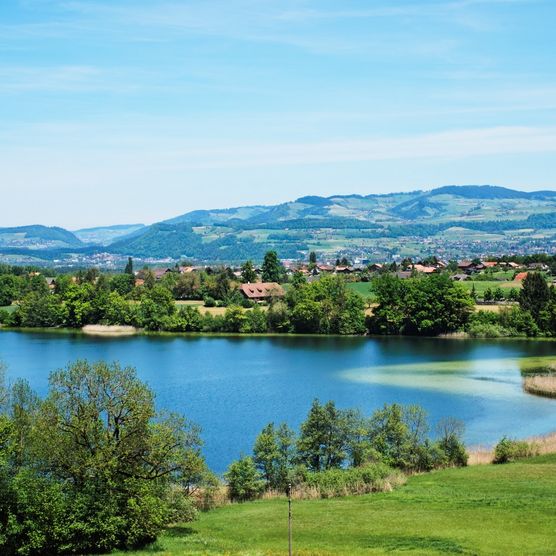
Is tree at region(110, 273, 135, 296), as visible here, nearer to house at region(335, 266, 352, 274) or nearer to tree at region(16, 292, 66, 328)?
tree at region(16, 292, 66, 328)

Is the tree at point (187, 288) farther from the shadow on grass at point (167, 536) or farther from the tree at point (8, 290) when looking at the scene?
the shadow on grass at point (167, 536)

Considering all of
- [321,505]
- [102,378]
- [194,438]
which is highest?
[102,378]

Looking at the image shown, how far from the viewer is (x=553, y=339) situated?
236ft

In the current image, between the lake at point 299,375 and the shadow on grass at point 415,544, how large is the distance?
12022 millimetres

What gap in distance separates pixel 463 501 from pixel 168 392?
1040 inches

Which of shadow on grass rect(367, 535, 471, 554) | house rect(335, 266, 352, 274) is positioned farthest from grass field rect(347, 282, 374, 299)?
shadow on grass rect(367, 535, 471, 554)

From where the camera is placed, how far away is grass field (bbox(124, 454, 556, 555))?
69.6ft

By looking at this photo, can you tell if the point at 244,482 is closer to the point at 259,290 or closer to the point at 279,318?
the point at 279,318

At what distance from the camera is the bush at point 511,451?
3189cm

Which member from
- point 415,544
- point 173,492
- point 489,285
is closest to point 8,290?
Result: point 489,285

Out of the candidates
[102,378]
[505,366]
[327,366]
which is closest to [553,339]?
[505,366]

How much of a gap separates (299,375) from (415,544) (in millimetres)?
33756

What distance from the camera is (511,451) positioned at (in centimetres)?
3216

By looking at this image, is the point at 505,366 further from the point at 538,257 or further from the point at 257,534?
the point at 538,257
